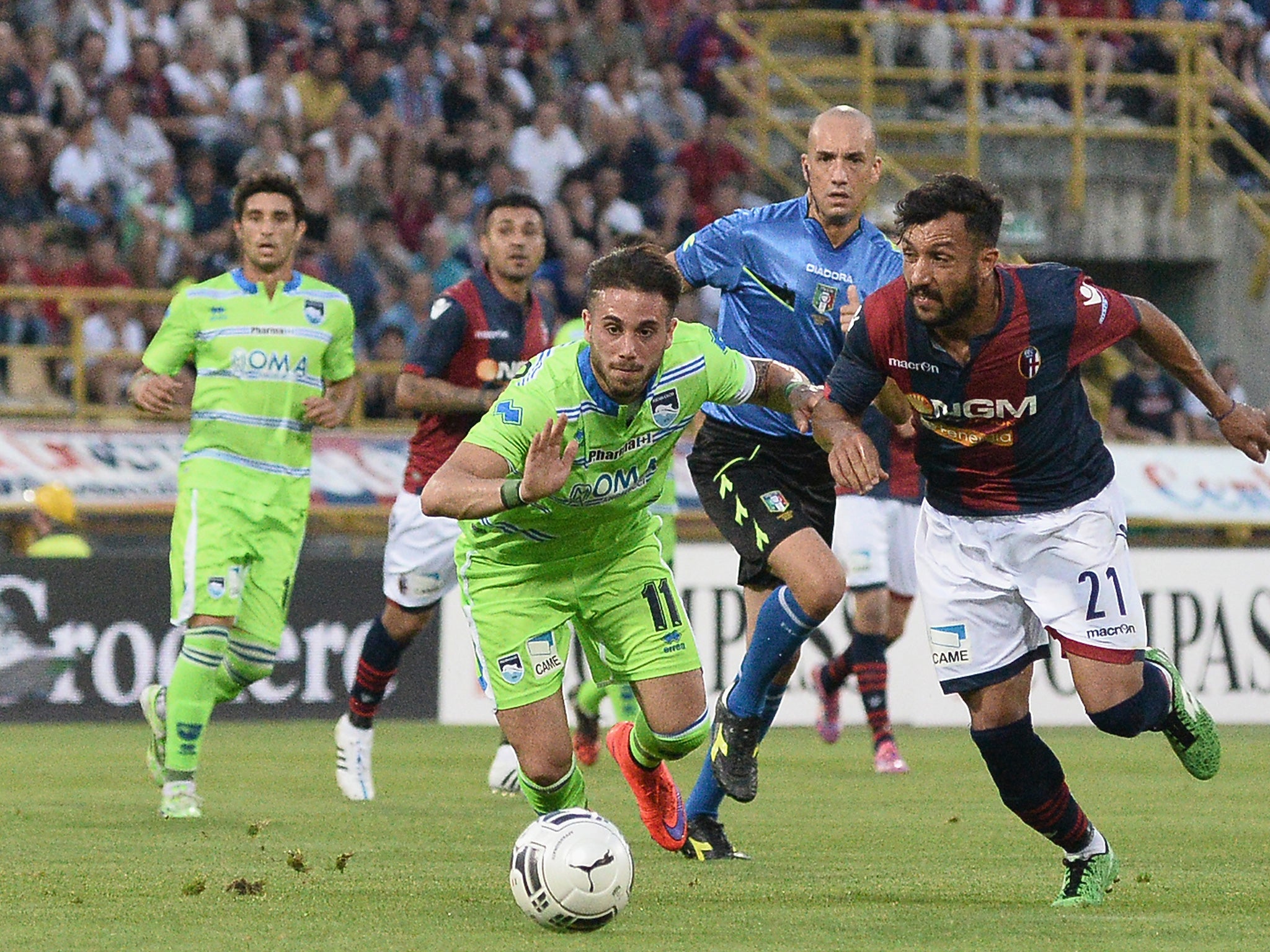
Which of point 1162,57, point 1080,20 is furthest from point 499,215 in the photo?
point 1162,57

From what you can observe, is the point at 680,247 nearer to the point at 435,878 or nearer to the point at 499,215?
the point at 499,215

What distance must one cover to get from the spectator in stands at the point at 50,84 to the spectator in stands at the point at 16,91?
0.12 m

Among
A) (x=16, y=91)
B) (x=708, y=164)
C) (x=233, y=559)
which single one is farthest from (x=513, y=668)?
(x=708, y=164)

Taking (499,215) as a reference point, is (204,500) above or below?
below

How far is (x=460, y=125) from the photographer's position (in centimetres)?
1833

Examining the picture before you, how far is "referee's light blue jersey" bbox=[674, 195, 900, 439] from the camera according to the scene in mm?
7754

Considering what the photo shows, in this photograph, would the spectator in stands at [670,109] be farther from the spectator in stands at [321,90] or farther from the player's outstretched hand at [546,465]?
the player's outstretched hand at [546,465]

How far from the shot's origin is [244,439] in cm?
899

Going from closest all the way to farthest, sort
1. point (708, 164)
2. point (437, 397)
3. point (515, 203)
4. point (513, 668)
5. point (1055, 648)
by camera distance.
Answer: point (513, 668) → point (437, 397) → point (515, 203) → point (1055, 648) → point (708, 164)

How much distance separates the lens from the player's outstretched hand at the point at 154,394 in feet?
28.1

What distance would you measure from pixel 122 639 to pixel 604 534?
780 centimetres

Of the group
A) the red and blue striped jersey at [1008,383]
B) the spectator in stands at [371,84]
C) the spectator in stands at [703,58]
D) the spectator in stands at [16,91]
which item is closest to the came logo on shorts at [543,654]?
the red and blue striped jersey at [1008,383]

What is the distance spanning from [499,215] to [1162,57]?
13449mm

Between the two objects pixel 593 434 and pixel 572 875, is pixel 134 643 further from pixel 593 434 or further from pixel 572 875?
pixel 572 875
